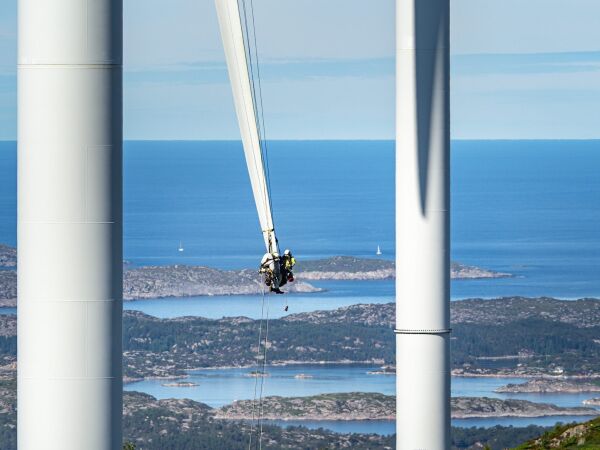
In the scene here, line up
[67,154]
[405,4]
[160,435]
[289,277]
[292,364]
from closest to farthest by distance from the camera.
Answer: [67,154] → [289,277] → [405,4] → [160,435] → [292,364]

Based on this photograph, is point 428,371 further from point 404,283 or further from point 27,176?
point 27,176

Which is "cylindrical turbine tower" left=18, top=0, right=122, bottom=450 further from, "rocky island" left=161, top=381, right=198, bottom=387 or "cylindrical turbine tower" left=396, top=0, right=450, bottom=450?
"rocky island" left=161, top=381, right=198, bottom=387

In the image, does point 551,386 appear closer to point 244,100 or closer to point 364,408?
point 364,408

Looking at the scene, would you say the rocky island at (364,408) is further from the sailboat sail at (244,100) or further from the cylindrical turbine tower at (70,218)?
the cylindrical turbine tower at (70,218)

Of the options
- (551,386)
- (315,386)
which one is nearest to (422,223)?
(315,386)

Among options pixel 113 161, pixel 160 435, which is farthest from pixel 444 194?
pixel 160 435

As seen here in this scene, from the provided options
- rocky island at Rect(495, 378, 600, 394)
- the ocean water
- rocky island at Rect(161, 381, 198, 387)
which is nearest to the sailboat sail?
the ocean water

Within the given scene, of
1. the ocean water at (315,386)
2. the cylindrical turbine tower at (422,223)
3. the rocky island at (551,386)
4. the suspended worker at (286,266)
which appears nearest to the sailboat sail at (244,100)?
the suspended worker at (286,266)
